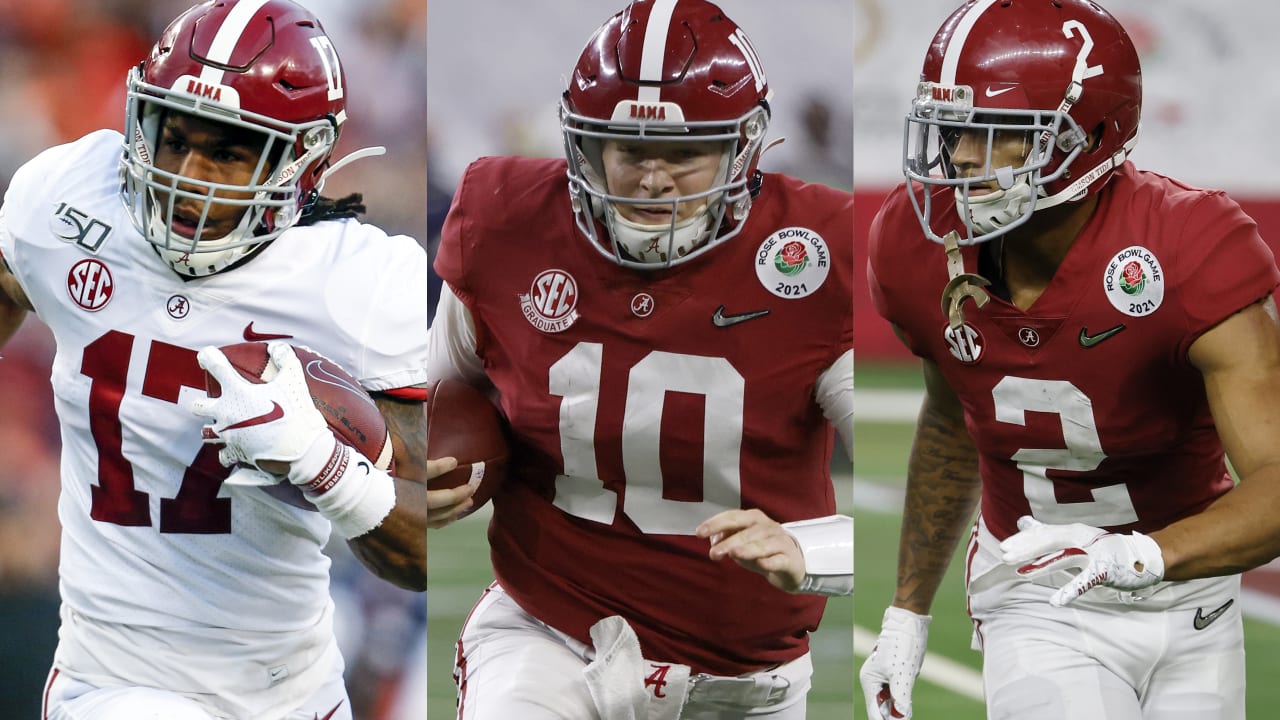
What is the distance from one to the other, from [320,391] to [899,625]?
1.08 metres

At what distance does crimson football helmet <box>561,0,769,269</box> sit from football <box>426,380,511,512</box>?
36cm

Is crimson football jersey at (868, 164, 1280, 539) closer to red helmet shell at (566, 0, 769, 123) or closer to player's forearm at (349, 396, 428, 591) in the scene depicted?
red helmet shell at (566, 0, 769, 123)

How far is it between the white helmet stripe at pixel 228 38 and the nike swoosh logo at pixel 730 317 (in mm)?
865

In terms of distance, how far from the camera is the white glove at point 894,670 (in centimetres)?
240

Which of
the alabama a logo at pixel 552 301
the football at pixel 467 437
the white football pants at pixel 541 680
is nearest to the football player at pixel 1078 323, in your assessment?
Result: the white football pants at pixel 541 680

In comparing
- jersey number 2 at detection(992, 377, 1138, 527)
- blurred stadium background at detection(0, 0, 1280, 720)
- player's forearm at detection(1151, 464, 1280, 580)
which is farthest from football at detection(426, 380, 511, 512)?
player's forearm at detection(1151, 464, 1280, 580)

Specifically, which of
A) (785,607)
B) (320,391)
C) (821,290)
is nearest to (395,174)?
(320,391)

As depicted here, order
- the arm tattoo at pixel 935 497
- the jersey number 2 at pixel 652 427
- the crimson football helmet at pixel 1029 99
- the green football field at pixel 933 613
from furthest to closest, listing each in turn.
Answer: the green football field at pixel 933 613, the arm tattoo at pixel 935 497, the jersey number 2 at pixel 652 427, the crimson football helmet at pixel 1029 99

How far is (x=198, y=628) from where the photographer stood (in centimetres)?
226

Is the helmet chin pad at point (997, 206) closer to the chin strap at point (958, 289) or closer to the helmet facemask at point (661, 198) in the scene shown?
the chin strap at point (958, 289)

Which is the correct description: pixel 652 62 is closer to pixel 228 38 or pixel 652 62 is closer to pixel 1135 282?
pixel 228 38

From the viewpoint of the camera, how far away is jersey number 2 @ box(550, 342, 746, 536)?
2318 millimetres

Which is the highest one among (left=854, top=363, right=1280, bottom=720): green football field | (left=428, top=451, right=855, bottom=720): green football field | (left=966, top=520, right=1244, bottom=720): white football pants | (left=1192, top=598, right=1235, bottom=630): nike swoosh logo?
(left=1192, top=598, right=1235, bottom=630): nike swoosh logo

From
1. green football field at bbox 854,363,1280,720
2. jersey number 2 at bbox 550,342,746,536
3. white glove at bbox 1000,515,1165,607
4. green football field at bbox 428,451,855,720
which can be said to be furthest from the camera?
green football field at bbox 854,363,1280,720
